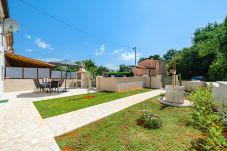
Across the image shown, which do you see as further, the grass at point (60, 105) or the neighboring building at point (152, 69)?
the neighboring building at point (152, 69)

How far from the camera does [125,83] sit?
16.4 metres

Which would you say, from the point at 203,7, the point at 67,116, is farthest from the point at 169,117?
the point at 203,7

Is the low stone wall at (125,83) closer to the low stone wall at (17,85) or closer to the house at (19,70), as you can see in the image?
the house at (19,70)

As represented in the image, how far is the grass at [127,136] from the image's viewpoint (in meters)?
3.97

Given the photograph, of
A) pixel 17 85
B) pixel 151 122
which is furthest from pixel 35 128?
pixel 17 85

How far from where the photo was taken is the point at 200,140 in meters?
4.33

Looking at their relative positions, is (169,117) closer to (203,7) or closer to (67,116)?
(67,116)

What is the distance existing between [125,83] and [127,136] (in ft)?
39.1

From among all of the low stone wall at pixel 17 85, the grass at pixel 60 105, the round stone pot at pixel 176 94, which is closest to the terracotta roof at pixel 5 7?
the low stone wall at pixel 17 85

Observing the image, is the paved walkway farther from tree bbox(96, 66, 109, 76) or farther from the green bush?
tree bbox(96, 66, 109, 76)

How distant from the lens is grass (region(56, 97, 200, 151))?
13.0ft

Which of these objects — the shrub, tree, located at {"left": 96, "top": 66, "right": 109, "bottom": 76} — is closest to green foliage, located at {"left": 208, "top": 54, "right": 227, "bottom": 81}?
the shrub

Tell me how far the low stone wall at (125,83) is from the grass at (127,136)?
30.3 feet

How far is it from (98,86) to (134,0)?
9.94 metres
